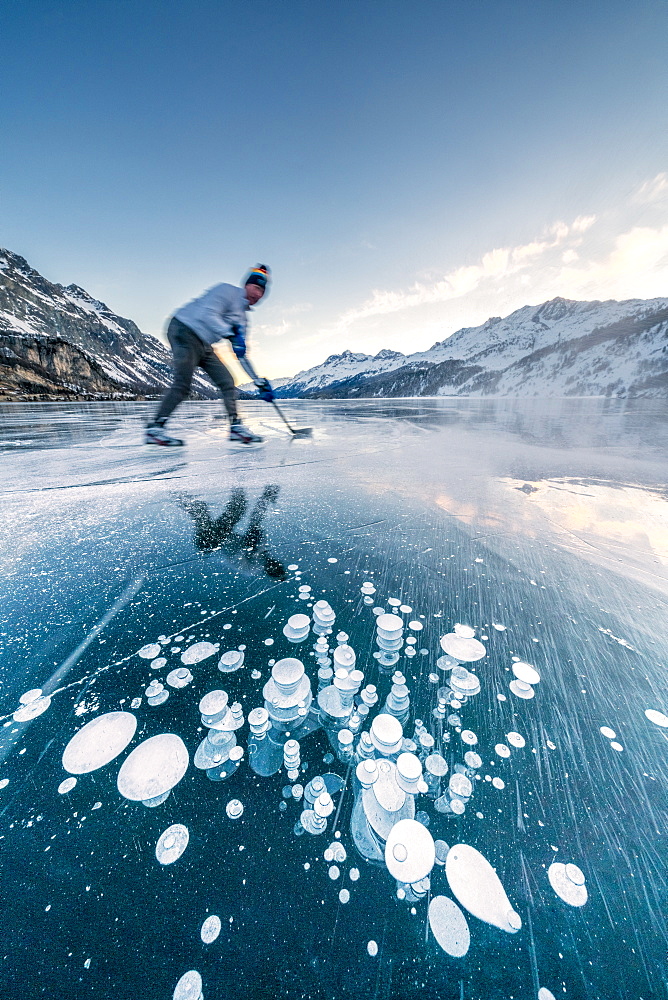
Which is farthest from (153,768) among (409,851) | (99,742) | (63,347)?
(63,347)

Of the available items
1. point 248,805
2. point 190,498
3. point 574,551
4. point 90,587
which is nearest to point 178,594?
point 90,587

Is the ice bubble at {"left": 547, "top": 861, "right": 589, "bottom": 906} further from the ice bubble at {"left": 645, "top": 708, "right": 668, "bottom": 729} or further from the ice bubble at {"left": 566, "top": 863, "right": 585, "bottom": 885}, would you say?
the ice bubble at {"left": 645, "top": 708, "right": 668, "bottom": 729}

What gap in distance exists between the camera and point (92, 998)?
652mm

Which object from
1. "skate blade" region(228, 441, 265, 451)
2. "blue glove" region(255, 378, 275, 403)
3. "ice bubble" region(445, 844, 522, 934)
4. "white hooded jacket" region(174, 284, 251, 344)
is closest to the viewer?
"ice bubble" region(445, 844, 522, 934)

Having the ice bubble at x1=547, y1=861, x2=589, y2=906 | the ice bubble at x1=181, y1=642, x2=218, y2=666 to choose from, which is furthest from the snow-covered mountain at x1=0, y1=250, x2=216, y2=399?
the ice bubble at x1=547, y1=861, x2=589, y2=906

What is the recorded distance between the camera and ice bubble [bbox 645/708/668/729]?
1.21 metres

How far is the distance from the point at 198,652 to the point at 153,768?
43 cm

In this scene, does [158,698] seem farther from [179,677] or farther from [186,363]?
[186,363]

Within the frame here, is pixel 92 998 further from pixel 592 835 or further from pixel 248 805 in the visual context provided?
pixel 592 835

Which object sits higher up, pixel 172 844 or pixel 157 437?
pixel 157 437

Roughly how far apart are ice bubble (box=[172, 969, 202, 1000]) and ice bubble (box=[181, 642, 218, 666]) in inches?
32.0

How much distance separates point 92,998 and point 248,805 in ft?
1.25

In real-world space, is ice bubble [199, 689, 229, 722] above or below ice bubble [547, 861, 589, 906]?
above

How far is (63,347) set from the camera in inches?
2781
